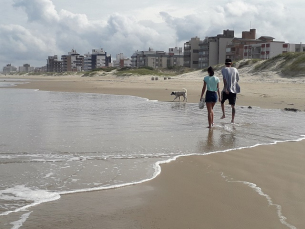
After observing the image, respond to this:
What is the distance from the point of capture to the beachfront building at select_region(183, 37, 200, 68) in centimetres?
9956

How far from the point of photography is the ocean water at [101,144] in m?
4.29

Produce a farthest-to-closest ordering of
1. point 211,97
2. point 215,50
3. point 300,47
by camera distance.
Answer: point 215,50
point 300,47
point 211,97

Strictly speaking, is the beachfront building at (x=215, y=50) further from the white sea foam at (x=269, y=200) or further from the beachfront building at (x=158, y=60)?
the white sea foam at (x=269, y=200)

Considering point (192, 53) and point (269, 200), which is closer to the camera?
point (269, 200)

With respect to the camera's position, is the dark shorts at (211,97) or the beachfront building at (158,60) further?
the beachfront building at (158,60)

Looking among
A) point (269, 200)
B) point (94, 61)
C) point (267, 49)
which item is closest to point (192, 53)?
point (267, 49)

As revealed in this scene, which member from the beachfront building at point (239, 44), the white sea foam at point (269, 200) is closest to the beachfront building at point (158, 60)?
the beachfront building at point (239, 44)

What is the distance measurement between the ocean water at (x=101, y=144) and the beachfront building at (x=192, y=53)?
89228 millimetres

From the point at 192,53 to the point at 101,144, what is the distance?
9569 centimetres

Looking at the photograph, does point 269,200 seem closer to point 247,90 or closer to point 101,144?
point 101,144

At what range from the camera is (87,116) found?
1098 cm

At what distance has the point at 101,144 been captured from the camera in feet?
21.9

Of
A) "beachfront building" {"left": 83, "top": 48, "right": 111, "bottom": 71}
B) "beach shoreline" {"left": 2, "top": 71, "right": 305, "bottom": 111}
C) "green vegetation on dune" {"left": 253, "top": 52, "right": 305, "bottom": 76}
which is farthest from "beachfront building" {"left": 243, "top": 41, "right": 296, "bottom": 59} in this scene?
"beachfront building" {"left": 83, "top": 48, "right": 111, "bottom": 71}

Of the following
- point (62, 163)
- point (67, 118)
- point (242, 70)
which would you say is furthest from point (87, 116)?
point (242, 70)
